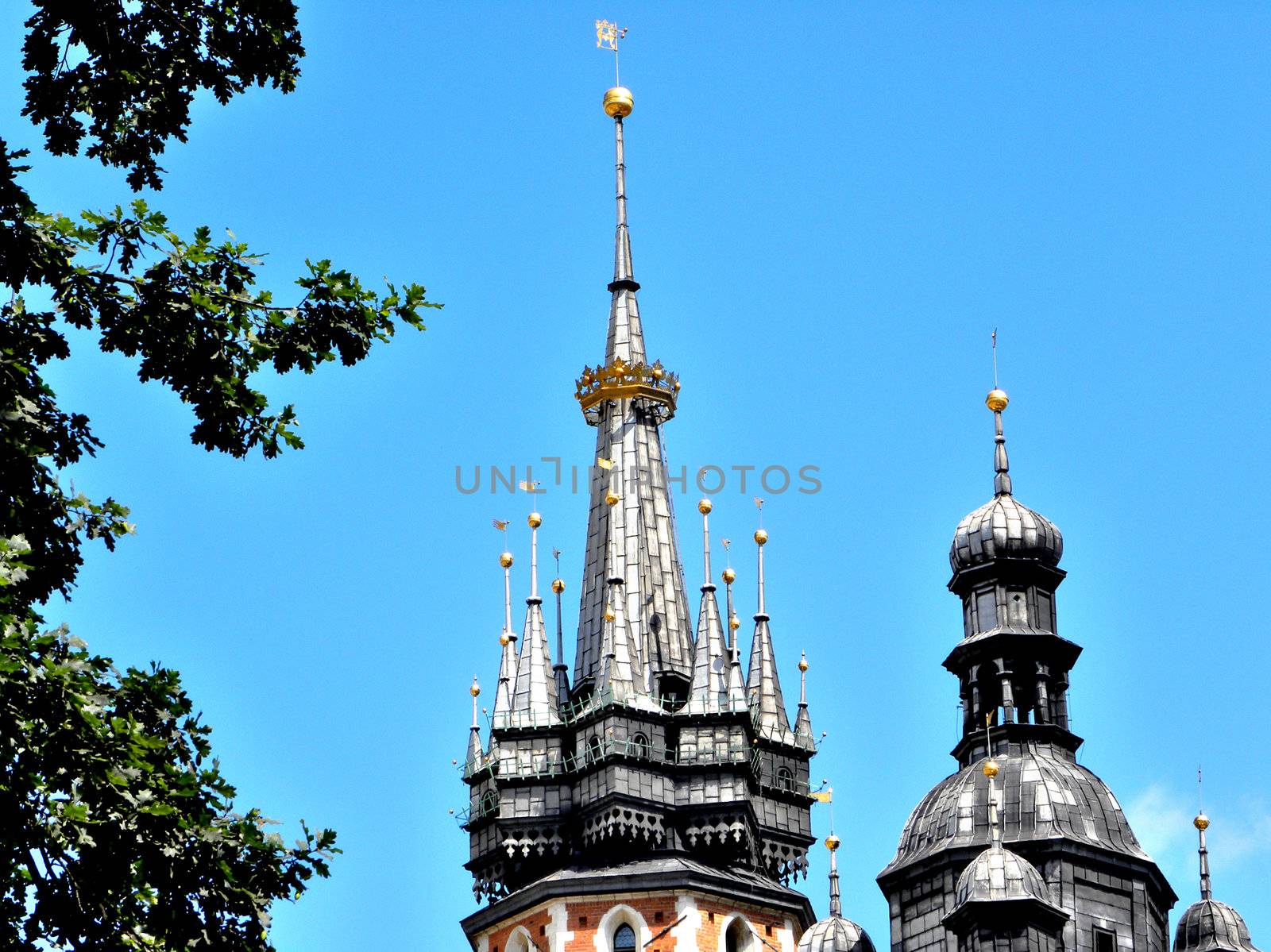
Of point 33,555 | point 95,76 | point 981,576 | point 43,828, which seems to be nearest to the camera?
point 43,828

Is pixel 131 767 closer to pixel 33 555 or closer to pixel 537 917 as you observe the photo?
pixel 33 555

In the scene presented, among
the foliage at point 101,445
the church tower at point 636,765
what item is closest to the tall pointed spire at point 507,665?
the church tower at point 636,765

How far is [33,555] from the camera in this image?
24.2m

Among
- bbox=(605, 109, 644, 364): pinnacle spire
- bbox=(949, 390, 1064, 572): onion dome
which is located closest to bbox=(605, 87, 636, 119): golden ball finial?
bbox=(605, 109, 644, 364): pinnacle spire

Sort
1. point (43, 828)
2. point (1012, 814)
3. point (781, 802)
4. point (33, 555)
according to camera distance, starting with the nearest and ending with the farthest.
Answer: point (43, 828) < point (33, 555) < point (1012, 814) < point (781, 802)

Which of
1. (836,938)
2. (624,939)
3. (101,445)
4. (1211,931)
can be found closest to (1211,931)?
(1211,931)

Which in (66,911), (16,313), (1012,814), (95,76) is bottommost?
(66,911)

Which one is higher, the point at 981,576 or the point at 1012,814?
the point at 981,576

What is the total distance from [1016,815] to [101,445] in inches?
1610

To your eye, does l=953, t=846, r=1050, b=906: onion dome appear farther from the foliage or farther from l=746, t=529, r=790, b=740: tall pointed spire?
the foliage

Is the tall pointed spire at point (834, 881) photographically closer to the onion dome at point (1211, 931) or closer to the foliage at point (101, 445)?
the onion dome at point (1211, 931)

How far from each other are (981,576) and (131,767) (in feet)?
153

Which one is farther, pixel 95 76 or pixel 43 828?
pixel 95 76

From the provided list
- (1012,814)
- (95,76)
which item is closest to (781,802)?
(1012,814)
